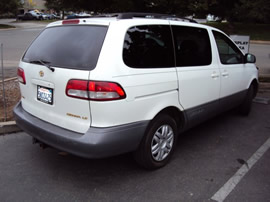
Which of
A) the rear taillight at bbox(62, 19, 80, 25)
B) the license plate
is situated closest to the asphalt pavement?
the license plate

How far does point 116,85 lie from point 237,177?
1.84 meters

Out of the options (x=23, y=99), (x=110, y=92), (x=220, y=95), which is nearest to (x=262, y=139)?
(x=220, y=95)

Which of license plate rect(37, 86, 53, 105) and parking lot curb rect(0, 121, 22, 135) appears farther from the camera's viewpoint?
parking lot curb rect(0, 121, 22, 135)

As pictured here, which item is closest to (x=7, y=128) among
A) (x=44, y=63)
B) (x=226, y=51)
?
(x=44, y=63)

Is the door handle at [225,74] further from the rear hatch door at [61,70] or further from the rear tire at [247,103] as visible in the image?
the rear hatch door at [61,70]

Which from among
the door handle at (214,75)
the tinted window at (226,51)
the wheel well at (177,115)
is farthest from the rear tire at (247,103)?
the wheel well at (177,115)

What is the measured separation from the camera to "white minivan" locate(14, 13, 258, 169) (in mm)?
2660

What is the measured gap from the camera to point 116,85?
264 cm

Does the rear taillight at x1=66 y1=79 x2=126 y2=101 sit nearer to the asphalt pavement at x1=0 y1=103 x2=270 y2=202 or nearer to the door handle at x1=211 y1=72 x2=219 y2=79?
the asphalt pavement at x1=0 y1=103 x2=270 y2=202

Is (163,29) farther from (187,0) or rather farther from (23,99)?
(187,0)

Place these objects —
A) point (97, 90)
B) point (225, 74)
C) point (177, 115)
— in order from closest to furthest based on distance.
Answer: point (97, 90) → point (177, 115) → point (225, 74)

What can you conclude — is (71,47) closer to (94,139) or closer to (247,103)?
(94,139)

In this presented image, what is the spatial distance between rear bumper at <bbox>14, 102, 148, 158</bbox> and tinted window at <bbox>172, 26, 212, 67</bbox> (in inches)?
42.7

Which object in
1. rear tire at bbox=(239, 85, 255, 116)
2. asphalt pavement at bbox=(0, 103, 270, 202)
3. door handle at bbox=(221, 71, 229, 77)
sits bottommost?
asphalt pavement at bbox=(0, 103, 270, 202)
